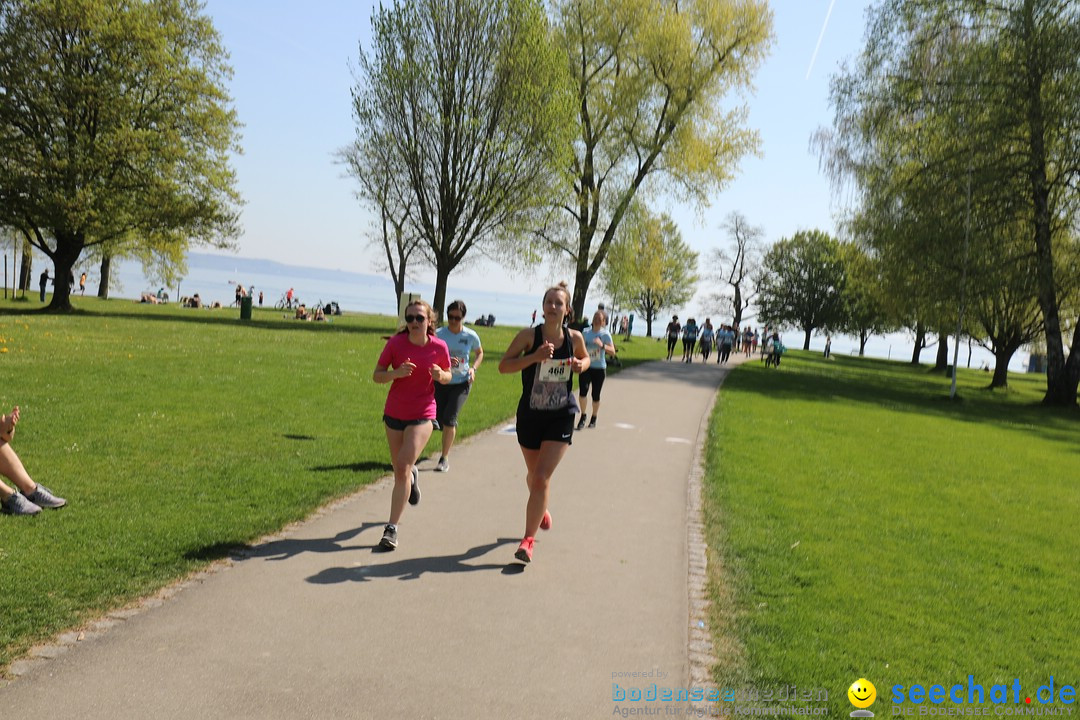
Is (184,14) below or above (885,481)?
above

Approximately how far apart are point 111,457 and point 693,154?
91.2 ft

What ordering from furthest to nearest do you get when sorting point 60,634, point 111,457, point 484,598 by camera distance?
point 111,457 < point 484,598 < point 60,634

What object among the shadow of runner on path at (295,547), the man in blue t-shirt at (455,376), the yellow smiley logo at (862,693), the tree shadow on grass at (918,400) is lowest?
the yellow smiley logo at (862,693)

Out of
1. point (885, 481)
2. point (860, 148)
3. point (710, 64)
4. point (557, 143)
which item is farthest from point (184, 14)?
point (885, 481)

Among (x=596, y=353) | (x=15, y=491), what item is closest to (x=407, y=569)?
(x=15, y=491)

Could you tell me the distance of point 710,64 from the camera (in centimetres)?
3203

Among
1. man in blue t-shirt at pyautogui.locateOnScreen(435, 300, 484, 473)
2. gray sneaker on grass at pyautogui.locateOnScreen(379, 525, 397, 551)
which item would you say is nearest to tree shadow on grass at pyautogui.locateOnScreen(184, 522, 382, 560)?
gray sneaker on grass at pyautogui.locateOnScreen(379, 525, 397, 551)

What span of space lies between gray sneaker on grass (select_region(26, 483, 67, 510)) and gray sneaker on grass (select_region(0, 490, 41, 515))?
0.14 metres

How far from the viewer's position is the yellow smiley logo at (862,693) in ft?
14.0

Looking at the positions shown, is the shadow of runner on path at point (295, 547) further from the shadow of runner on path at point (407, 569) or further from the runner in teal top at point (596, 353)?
the runner in teal top at point (596, 353)

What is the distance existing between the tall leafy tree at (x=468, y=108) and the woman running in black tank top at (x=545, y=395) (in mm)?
25815

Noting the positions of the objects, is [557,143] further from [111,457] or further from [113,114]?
[111,457]

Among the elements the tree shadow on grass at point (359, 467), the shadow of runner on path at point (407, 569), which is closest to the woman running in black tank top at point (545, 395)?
the shadow of runner on path at point (407, 569)

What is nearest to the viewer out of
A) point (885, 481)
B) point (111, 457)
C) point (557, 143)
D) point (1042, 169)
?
point (111, 457)
